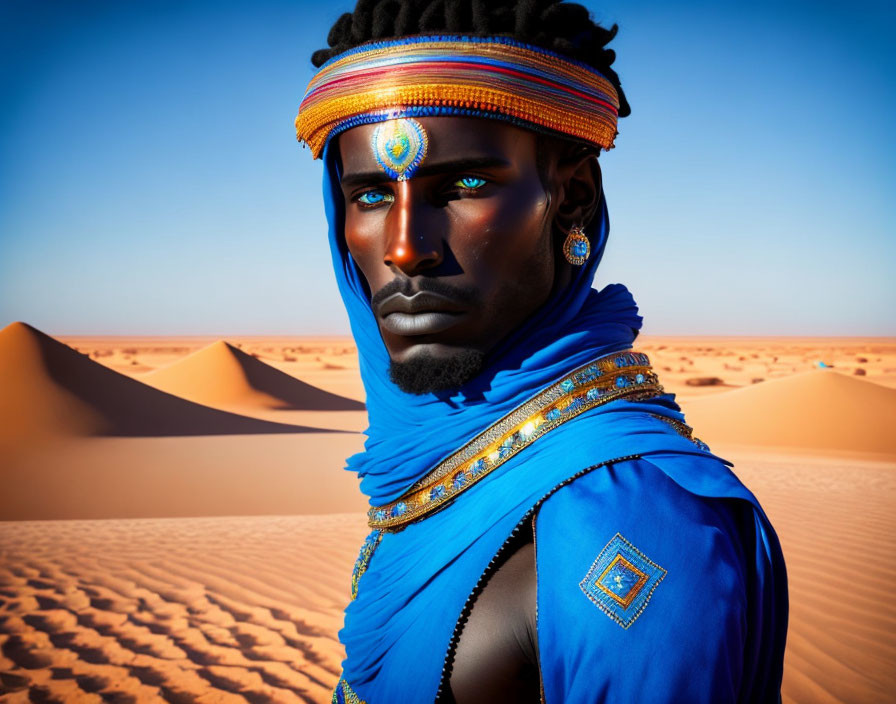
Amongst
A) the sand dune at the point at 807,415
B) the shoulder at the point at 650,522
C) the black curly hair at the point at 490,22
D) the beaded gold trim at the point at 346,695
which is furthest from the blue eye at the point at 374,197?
the sand dune at the point at 807,415

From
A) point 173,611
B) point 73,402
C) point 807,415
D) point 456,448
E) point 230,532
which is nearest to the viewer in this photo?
point 456,448

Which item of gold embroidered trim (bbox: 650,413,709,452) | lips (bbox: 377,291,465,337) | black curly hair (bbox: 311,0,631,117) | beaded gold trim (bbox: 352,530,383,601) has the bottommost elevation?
beaded gold trim (bbox: 352,530,383,601)

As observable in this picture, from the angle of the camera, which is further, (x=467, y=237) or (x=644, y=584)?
(x=467, y=237)

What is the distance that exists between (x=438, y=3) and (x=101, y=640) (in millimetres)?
5784

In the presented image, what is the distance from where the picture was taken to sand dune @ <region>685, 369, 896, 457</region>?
1777 centimetres

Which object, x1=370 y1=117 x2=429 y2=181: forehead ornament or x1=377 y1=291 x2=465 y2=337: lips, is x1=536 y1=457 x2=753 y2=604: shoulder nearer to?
x1=377 y1=291 x2=465 y2=337: lips

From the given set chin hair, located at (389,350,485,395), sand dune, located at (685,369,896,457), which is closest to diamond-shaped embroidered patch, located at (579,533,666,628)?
chin hair, located at (389,350,485,395)

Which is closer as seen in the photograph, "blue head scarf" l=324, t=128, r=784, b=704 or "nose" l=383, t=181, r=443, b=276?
"blue head scarf" l=324, t=128, r=784, b=704

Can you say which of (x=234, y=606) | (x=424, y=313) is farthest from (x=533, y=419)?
(x=234, y=606)

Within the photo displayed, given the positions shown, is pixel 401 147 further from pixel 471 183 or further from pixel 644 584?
pixel 644 584

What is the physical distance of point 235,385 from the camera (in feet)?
82.2

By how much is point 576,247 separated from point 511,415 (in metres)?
0.44

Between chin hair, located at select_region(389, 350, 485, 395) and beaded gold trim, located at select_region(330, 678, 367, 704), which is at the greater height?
chin hair, located at select_region(389, 350, 485, 395)

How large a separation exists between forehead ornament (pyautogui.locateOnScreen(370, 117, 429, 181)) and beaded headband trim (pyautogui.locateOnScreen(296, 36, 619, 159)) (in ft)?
0.09
